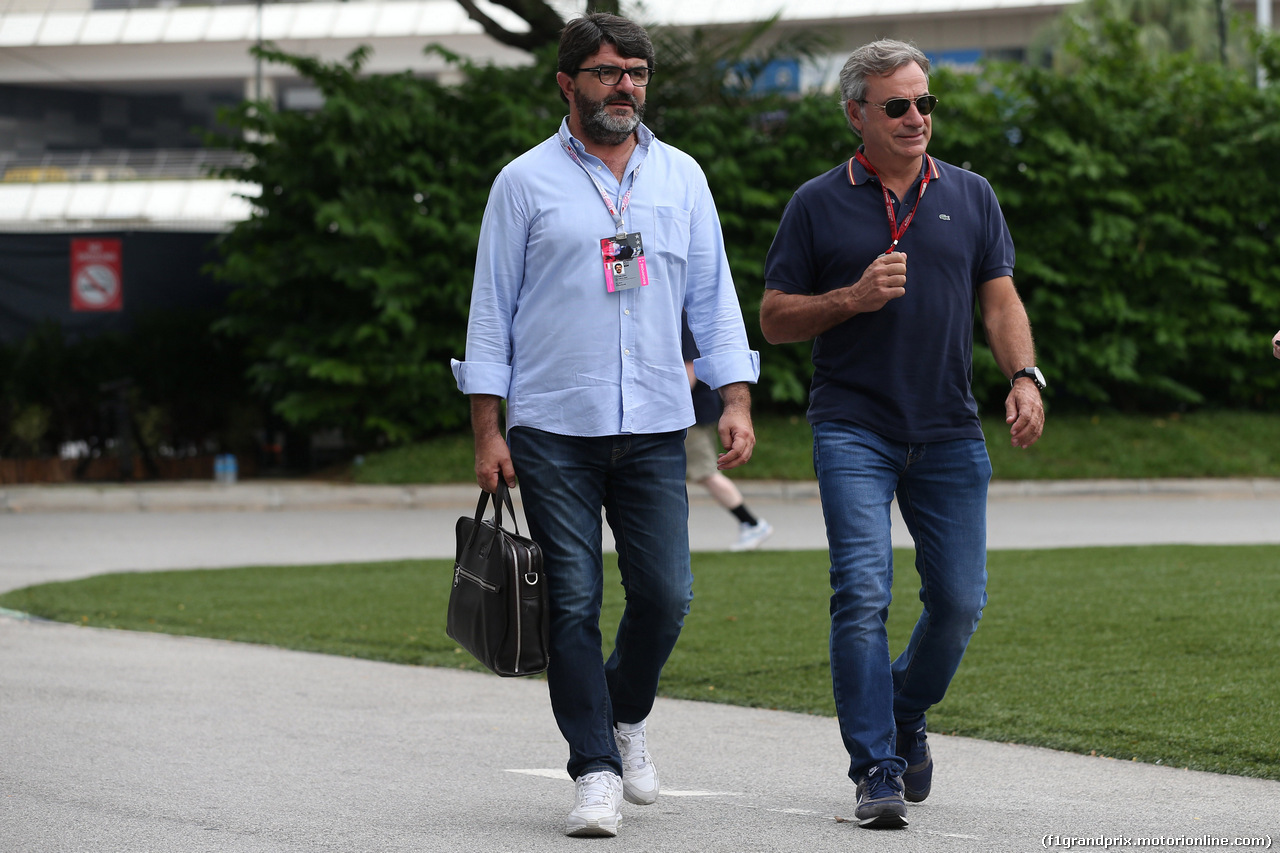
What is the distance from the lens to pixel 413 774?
14.6 feet

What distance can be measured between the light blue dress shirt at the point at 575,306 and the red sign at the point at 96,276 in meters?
13.9

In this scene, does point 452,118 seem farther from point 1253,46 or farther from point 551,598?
point 551,598

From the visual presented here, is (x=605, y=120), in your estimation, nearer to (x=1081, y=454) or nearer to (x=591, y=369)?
(x=591, y=369)

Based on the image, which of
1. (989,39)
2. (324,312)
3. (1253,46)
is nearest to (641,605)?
(324,312)

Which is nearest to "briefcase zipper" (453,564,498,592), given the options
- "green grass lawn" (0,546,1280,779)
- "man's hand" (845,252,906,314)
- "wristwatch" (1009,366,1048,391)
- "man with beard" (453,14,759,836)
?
"man with beard" (453,14,759,836)

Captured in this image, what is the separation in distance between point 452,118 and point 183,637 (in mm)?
9559

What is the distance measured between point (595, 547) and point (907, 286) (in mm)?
1065

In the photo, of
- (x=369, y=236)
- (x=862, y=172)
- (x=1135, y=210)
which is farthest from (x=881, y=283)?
(x=1135, y=210)

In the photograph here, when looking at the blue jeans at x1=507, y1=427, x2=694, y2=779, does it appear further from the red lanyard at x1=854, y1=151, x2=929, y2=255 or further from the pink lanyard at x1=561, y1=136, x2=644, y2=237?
the red lanyard at x1=854, y1=151, x2=929, y2=255

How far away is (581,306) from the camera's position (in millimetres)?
3775

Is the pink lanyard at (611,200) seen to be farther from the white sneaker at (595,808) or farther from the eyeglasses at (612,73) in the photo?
the white sneaker at (595,808)

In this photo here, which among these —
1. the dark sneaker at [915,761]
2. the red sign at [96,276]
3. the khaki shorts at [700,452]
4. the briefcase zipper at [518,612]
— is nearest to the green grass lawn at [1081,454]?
the red sign at [96,276]

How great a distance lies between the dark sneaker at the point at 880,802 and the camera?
12.1 ft

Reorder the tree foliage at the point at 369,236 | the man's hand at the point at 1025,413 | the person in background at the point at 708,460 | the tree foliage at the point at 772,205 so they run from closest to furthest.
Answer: the man's hand at the point at 1025,413 < the person in background at the point at 708,460 < the tree foliage at the point at 369,236 < the tree foliage at the point at 772,205
